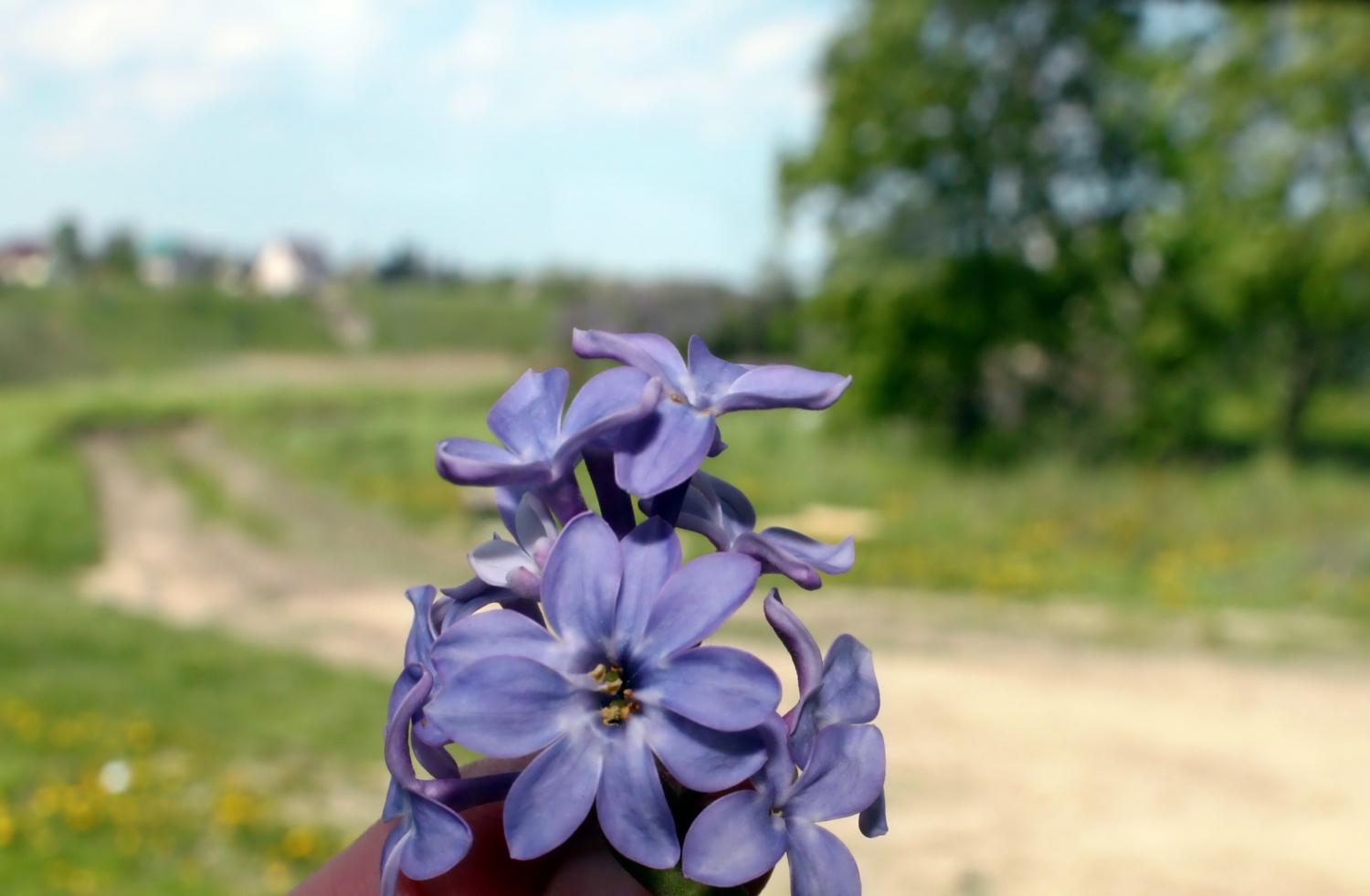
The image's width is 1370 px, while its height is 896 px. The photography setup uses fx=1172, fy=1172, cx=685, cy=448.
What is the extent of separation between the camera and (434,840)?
1.15 metres

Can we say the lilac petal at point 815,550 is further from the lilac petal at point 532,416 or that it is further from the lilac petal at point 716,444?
the lilac petal at point 532,416

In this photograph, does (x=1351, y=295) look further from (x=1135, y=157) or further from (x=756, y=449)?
(x=756, y=449)

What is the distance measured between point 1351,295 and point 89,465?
24076 mm

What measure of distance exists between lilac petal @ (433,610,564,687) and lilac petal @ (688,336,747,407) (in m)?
0.31

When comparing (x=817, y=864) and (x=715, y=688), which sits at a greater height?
(x=715, y=688)

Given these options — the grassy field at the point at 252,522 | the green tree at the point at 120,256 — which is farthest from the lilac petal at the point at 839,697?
the green tree at the point at 120,256

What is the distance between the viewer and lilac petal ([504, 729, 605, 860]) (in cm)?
107

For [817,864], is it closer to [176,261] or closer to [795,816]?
[795,816]

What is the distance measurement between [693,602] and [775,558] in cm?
15

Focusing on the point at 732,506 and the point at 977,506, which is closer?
the point at 732,506

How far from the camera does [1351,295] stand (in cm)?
1983

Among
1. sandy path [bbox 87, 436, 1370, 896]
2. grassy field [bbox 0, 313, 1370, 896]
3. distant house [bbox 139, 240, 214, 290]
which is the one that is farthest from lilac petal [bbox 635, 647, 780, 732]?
distant house [bbox 139, 240, 214, 290]

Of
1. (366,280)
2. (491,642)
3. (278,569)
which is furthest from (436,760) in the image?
(366,280)

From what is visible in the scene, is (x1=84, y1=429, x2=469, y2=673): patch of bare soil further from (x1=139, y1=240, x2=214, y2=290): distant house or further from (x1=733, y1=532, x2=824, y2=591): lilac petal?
(x1=139, y1=240, x2=214, y2=290): distant house
